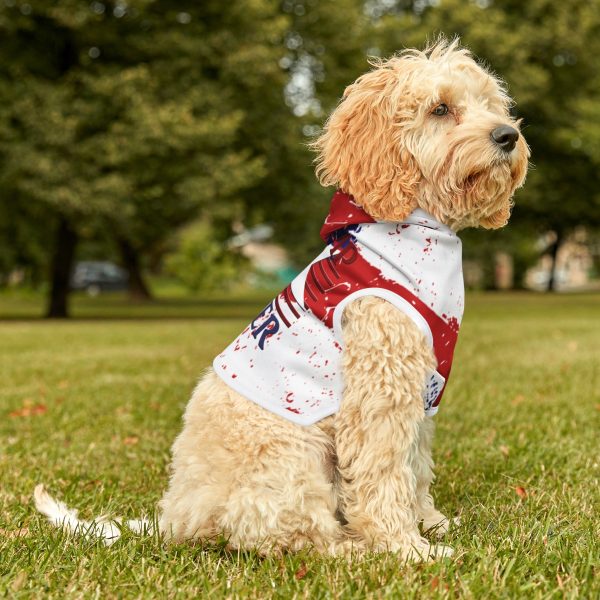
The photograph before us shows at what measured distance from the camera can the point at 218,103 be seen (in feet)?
66.6

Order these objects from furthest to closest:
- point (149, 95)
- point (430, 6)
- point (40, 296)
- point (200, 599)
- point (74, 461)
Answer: point (40, 296), point (430, 6), point (149, 95), point (74, 461), point (200, 599)

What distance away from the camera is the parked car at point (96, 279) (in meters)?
53.6

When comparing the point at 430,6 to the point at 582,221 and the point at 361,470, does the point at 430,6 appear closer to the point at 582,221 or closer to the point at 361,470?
the point at 582,221

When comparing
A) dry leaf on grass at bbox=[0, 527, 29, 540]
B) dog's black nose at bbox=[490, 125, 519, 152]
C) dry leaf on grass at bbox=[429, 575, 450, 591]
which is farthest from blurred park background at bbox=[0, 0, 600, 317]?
dry leaf on grass at bbox=[429, 575, 450, 591]

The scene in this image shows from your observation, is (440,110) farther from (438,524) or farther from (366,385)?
(438,524)

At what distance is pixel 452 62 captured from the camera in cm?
347

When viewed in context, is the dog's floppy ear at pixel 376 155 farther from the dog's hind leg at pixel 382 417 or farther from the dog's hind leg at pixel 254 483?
the dog's hind leg at pixel 254 483

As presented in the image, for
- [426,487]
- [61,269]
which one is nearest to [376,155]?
[426,487]

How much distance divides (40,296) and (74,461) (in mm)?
39768

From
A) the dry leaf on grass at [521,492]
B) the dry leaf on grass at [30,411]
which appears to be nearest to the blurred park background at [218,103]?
the dry leaf on grass at [30,411]

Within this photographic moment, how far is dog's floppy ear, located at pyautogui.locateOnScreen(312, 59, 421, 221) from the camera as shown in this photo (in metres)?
3.34

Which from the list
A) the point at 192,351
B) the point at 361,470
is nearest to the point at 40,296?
the point at 192,351

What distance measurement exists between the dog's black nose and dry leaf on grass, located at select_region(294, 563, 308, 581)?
193 cm

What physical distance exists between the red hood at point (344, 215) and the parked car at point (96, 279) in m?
51.0
